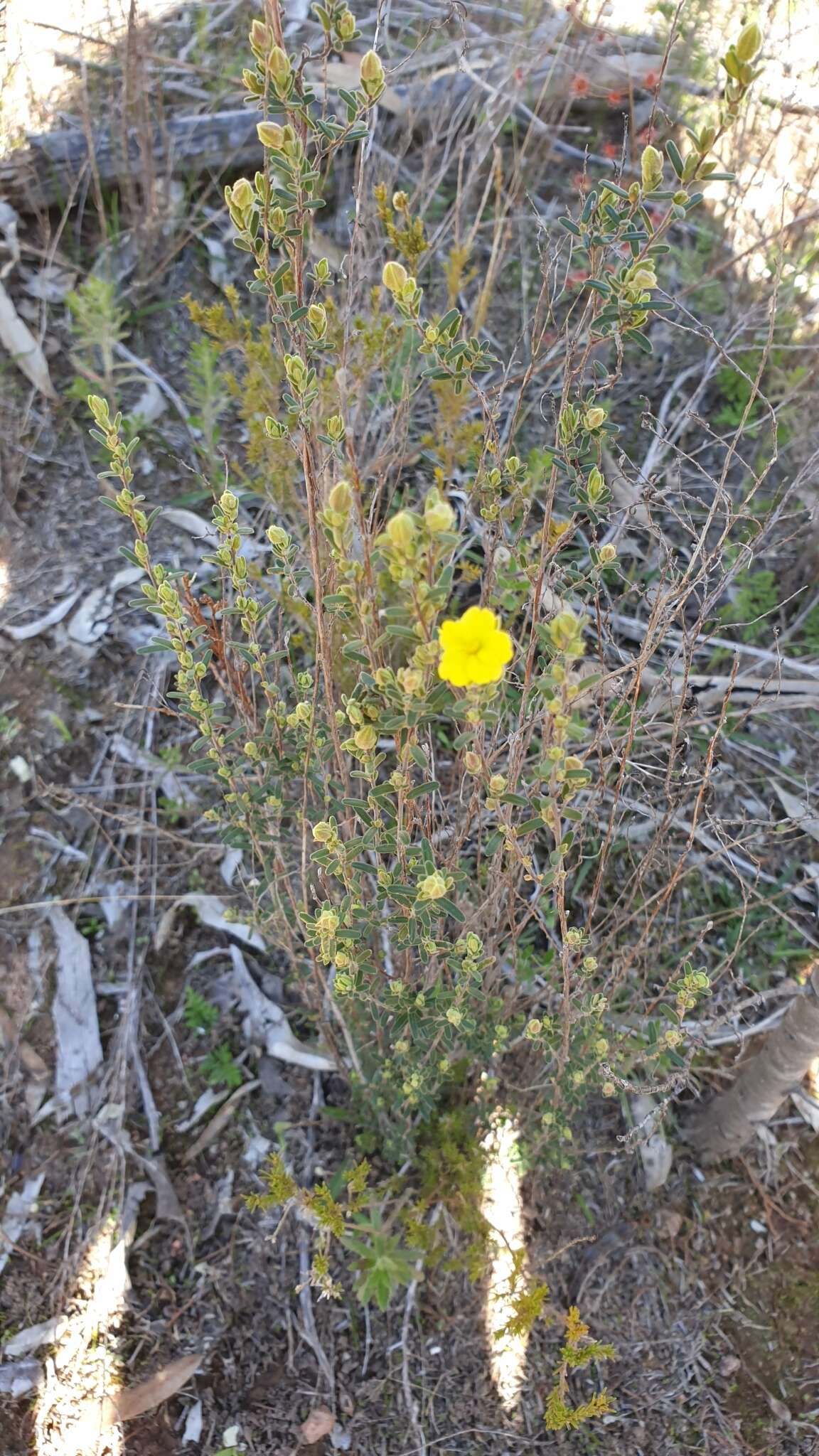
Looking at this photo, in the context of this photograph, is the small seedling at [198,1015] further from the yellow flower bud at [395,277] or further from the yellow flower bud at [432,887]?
the yellow flower bud at [395,277]

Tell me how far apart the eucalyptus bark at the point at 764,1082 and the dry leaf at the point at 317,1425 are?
3.23 ft

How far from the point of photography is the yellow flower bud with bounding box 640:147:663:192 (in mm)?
1170

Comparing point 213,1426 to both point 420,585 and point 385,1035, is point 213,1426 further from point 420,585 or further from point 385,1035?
point 420,585

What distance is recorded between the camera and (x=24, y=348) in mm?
3213

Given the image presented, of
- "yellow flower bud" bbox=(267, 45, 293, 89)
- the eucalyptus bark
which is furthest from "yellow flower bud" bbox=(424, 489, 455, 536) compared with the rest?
the eucalyptus bark

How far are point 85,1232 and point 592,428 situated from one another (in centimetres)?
197

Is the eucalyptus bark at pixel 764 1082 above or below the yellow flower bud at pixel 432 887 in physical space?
below

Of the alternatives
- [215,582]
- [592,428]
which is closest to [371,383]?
[215,582]

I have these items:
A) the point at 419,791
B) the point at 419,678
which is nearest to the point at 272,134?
the point at 419,678

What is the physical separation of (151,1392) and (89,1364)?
0.14 m

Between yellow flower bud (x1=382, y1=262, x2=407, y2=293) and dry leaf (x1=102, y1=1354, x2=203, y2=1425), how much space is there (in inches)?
81.4

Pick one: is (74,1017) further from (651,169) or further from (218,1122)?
(651,169)

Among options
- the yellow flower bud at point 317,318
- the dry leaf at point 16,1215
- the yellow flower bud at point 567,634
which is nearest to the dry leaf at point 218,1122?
the dry leaf at point 16,1215

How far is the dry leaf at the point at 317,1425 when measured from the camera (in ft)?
6.31
